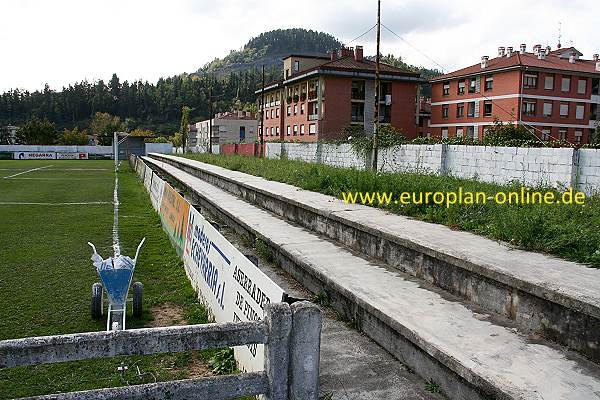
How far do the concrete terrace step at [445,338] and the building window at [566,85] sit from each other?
47.1 m

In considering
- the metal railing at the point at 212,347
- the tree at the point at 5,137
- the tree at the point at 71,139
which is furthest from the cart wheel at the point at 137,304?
the tree at the point at 5,137

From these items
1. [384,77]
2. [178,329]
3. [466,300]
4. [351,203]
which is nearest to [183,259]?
[351,203]

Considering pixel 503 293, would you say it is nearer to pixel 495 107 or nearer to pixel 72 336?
pixel 72 336

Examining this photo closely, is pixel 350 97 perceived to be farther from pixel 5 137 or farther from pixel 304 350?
pixel 5 137

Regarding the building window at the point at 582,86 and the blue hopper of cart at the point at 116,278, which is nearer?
the blue hopper of cart at the point at 116,278

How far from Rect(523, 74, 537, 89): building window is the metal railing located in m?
47.8

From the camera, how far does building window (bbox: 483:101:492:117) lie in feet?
159

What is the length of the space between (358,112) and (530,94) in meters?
15.5

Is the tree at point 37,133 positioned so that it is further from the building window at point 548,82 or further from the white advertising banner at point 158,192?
the white advertising banner at point 158,192

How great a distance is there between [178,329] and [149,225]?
40.1 feet

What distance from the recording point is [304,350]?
3.12 m

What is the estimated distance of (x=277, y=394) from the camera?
306 centimetres

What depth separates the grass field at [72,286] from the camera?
492 centimetres

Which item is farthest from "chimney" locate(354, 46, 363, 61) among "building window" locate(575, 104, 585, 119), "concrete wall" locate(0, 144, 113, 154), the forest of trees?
the forest of trees
